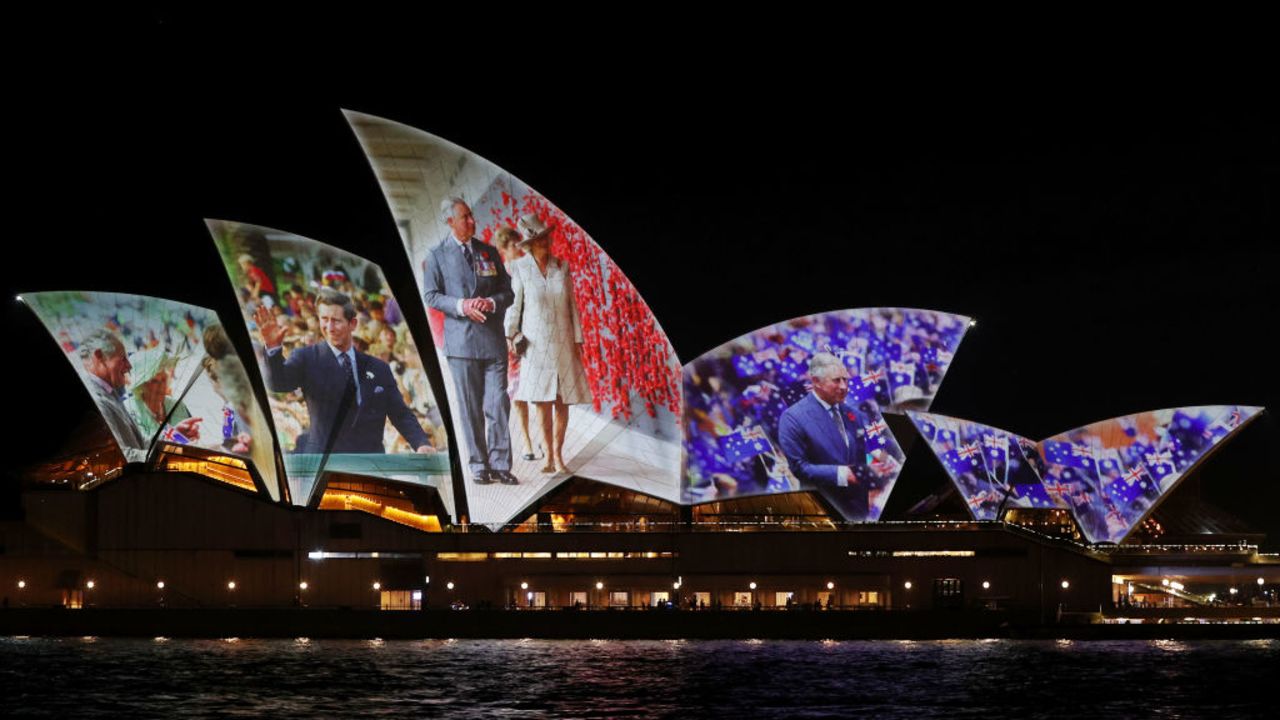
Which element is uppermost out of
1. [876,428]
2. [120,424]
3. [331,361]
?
[331,361]

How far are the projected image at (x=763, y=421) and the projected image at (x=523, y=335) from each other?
1.13 metres

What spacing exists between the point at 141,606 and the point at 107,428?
9804mm

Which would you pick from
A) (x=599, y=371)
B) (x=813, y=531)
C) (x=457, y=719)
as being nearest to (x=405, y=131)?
(x=599, y=371)

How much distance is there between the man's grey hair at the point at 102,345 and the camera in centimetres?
7612

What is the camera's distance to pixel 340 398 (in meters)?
74.5

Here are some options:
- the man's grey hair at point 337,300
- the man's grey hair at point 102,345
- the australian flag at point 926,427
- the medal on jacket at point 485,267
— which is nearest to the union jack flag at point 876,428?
the australian flag at point 926,427

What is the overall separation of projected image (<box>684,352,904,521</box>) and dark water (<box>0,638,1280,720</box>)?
10817 mm

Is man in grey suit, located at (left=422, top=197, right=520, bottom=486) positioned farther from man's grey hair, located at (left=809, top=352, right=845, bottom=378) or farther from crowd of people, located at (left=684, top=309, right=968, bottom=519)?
man's grey hair, located at (left=809, top=352, right=845, bottom=378)

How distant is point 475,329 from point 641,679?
25029 mm

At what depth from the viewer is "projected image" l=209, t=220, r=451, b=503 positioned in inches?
2847

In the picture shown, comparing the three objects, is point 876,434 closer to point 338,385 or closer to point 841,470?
point 841,470

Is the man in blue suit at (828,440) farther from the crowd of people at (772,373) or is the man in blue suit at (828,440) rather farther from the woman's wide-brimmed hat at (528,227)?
the woman's wide-brimmed hat at (528,227)

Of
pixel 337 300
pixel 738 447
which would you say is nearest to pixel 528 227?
pixel 337 300

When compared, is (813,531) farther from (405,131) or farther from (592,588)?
(405,131)
